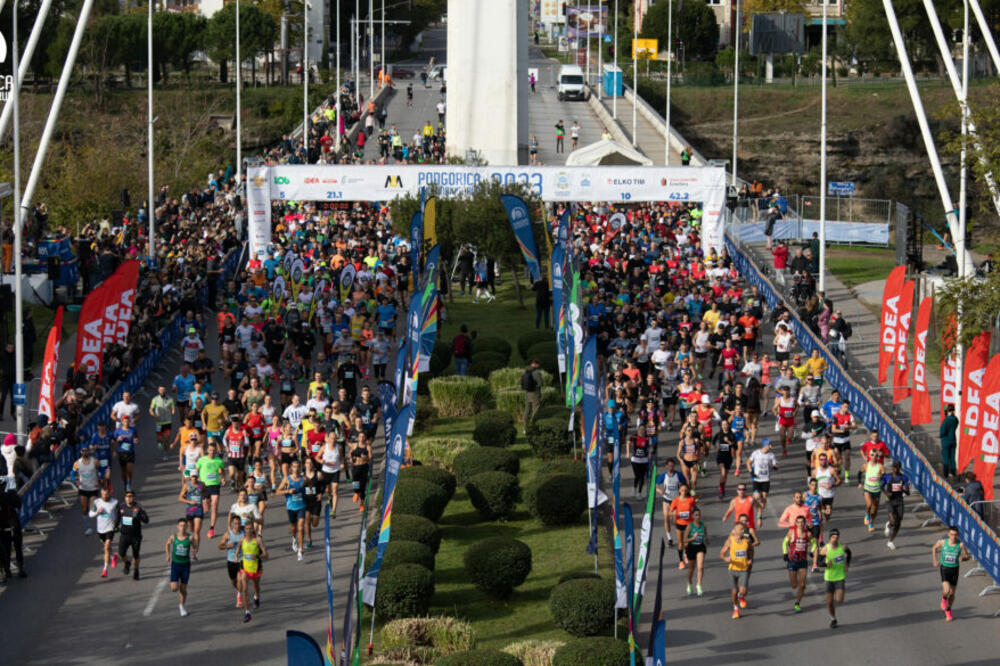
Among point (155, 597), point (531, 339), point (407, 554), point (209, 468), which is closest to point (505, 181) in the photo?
point (531, 339)

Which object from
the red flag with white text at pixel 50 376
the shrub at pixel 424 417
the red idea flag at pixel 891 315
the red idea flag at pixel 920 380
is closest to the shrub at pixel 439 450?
the shrub at pixel 424 417

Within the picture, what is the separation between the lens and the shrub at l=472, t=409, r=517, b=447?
2805cm

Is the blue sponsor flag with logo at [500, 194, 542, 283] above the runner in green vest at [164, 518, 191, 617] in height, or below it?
above

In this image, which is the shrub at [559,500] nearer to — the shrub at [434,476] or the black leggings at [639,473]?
the black leggings at [639,473]

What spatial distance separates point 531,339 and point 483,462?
10.6 m

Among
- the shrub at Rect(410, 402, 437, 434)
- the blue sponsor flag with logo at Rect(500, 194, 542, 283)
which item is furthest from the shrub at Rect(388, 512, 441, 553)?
the blue sponsor flag with logo at Rect(500, 194, 542, 283)

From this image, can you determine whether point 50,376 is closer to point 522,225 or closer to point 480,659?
point 480,659

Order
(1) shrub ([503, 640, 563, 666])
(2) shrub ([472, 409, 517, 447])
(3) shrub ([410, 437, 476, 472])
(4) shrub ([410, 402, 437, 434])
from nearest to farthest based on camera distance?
(1) shrub ([503, 640, 563, 666])
(3) shrub ([410, 437, 476, 472])
(2) shrub ([472, 409, 517, 447])
(4) shrub ([410, 402, 437, 434])

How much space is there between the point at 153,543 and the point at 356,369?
26.3 ft

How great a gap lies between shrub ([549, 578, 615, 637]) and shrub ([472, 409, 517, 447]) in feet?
29.4

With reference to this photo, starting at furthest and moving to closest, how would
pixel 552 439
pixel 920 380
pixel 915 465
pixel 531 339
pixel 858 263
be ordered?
pixel 858 263
pixel 531 339
pixel 552 439
pixel 920 380
pixel 915 465

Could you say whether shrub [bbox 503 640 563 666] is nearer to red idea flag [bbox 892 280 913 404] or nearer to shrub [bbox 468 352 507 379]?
red idea flag [bbox 892 280 913 404]

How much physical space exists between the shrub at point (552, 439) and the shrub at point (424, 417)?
9.85 feet

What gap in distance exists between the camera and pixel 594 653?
17156mm
